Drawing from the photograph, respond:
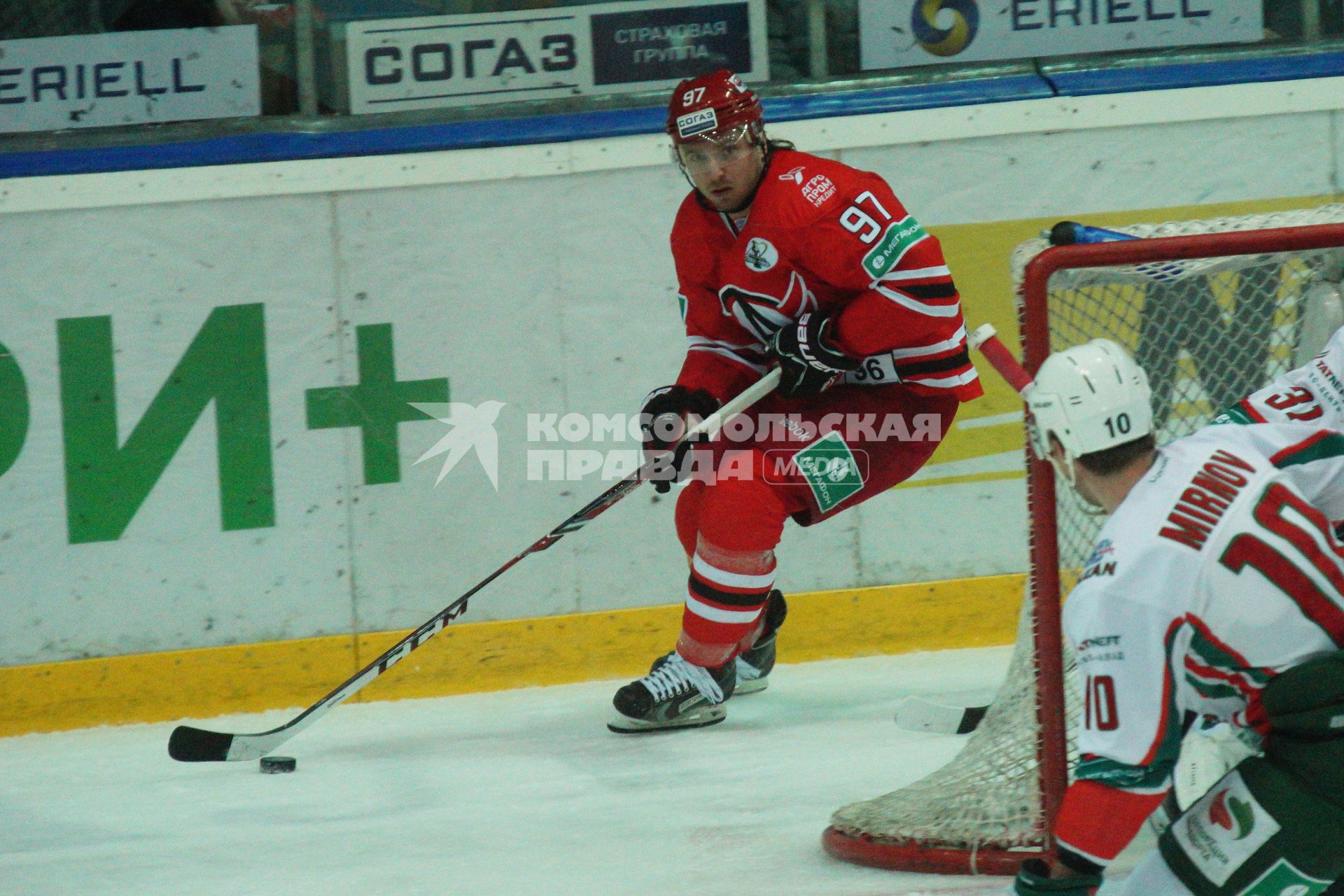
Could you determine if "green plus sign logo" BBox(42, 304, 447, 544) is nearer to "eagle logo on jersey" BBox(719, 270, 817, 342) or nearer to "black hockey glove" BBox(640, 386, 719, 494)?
"black hockey glove" BBox(640, 386, 719, 494)

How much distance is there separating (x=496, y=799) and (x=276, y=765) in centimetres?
51

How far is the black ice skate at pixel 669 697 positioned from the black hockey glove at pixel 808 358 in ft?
1.99

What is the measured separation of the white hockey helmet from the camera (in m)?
1.58

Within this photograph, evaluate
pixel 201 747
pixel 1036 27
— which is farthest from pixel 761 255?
pixel 201 747

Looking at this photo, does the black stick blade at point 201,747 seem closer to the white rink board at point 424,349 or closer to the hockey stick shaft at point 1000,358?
the white rink board at point 424,349

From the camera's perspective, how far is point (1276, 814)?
4.91 ft

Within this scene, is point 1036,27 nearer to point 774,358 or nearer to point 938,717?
point 774,358

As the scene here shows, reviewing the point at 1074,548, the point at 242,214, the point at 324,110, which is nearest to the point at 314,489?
the point at 242,214

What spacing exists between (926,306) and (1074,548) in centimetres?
72

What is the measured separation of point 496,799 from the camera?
2725 mm

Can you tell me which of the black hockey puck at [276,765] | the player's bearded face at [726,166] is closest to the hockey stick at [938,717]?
the player's bearded face at [726,166]

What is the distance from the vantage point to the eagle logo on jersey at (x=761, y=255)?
114 inches

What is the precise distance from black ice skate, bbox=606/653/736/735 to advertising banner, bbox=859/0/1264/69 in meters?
1.65

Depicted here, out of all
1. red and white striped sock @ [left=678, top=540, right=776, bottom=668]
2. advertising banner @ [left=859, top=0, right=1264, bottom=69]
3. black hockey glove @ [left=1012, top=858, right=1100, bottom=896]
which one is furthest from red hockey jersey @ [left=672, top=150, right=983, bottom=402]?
black hockey glove @ [left=1012, top=858, right=1100, bottom=896]
